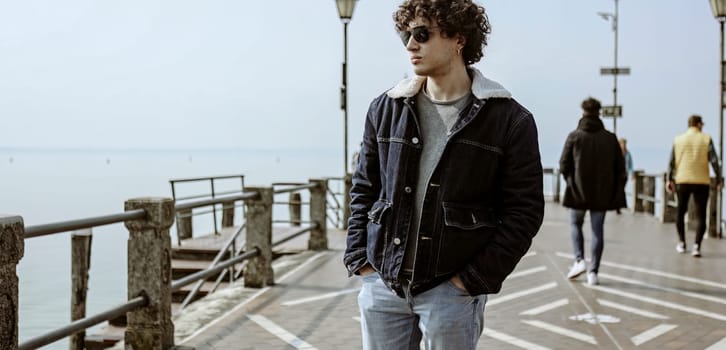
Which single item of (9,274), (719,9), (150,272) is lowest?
(150,272)

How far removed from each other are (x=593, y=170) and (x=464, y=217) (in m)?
6.93

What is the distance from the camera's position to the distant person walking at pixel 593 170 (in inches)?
365

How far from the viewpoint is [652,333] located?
704 cm

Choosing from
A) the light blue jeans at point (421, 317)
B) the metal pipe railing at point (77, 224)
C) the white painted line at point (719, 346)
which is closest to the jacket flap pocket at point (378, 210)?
the light blue jeans at point (421, 317)

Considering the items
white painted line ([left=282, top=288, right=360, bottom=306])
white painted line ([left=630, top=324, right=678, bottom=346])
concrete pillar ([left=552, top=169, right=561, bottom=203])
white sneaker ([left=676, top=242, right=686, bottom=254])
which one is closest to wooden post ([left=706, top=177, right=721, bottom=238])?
white sneaker ([left=676, top=242, right=686, bottom=254])

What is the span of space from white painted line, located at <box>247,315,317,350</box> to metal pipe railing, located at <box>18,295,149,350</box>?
3.56ft

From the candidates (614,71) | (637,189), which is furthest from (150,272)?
(614,71)

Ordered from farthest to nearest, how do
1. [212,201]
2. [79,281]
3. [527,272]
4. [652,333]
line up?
[79,281]
[527,272]
[212,201]
[652,333]

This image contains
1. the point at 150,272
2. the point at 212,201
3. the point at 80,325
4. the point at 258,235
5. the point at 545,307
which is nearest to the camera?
the point at 80,325

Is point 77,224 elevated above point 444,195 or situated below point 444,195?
below

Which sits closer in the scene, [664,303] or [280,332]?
[280,332]

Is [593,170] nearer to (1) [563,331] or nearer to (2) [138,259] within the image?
(1) [563,331]

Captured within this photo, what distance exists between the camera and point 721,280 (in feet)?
33.2

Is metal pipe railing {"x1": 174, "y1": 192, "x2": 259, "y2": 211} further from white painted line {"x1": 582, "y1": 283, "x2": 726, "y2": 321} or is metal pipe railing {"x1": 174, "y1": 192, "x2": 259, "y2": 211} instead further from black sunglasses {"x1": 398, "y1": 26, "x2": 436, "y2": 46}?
black sunglasses {"x1": 398, "y1": 26, "x2": 436, "y2": 46}
